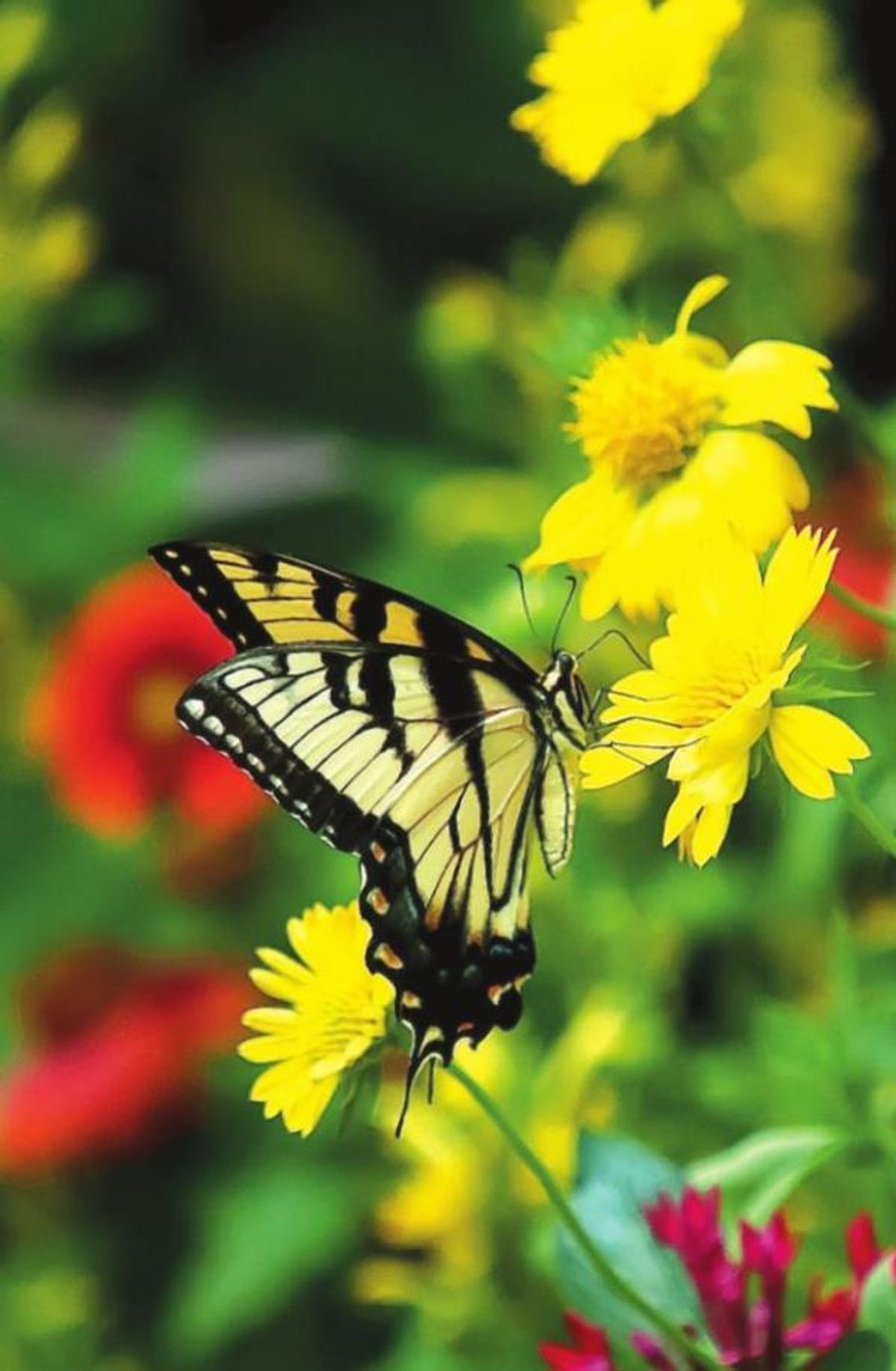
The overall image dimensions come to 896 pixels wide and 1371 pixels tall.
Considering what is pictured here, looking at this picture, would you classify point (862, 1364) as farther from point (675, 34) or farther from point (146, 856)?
point (146, 856)

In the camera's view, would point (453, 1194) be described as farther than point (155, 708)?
No

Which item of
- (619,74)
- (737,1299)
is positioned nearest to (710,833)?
(737,1299)

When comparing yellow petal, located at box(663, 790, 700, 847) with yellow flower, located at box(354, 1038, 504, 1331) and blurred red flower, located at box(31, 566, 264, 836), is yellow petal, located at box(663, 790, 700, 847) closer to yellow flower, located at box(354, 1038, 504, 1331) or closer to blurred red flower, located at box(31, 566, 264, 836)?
yellow flower, located at box(354, 1038, 504, 1331)

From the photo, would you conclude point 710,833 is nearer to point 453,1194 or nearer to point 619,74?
point 619,74

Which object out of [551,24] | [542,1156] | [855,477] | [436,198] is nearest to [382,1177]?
[542,1156]

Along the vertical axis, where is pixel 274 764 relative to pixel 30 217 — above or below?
below

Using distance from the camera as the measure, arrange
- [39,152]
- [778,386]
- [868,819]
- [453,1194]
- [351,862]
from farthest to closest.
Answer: [39,152] → [351,862] → [453,1194] → [778,386] → [868,819]
